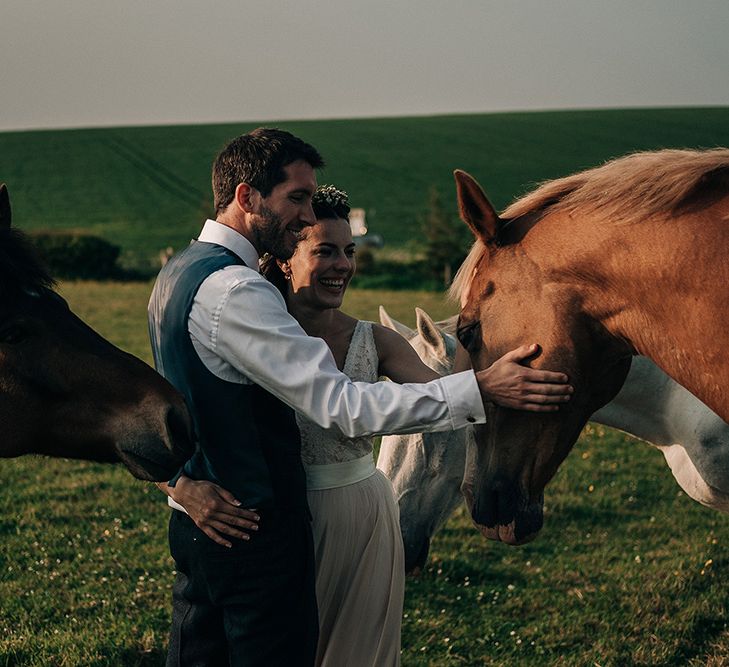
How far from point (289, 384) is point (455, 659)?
10.0 feet

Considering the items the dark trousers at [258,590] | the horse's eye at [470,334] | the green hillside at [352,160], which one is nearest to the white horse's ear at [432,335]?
the horse's eye at [470,334]

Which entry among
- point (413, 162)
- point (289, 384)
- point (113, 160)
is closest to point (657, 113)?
point (413, 162)

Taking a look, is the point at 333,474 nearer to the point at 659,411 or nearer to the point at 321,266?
the point at 321,266

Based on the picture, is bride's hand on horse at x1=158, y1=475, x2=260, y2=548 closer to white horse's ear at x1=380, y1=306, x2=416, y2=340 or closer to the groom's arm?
the groom's arm

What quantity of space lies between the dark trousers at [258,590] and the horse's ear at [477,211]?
117cm

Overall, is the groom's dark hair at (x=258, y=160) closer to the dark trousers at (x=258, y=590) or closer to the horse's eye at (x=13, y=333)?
the horse's eye at (x=13, y=333)

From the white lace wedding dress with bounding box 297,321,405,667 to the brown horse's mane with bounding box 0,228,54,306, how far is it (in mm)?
1161

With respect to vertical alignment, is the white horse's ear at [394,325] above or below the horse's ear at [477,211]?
below

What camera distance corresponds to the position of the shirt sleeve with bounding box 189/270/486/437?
107 inches

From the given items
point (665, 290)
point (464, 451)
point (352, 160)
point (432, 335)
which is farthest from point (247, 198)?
point (352, 160)

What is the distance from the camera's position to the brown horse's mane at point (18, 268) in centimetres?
283

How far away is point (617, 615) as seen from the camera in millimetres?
5660

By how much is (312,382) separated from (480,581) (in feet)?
13.3

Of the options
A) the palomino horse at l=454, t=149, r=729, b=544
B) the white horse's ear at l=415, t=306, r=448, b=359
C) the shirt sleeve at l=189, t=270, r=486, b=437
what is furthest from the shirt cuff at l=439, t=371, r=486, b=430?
the white horse's ear at l=415, t=306, r=448, b=359
